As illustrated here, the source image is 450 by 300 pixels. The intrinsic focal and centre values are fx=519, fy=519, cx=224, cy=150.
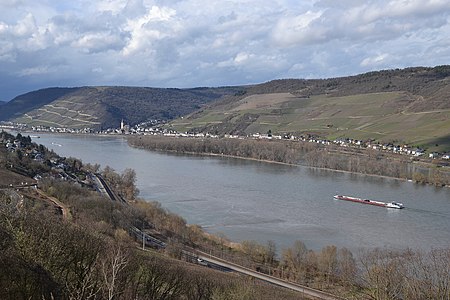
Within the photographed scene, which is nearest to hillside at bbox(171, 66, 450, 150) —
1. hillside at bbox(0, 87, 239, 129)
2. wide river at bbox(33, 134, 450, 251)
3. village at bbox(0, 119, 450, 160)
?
village at bbox(0, 119, 450, 160)

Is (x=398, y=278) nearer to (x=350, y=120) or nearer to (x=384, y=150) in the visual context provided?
(x=384, y=150)

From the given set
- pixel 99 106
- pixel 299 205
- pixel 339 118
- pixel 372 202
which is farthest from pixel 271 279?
pixel 99 106

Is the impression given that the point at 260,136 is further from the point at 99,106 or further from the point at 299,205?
the point at 99,106

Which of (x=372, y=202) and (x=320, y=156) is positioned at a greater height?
(x=320, y=156)

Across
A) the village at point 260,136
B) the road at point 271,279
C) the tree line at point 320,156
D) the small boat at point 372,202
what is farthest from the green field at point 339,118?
the road at point 271,279

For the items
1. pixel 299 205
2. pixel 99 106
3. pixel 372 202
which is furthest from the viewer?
pixel 99 106
